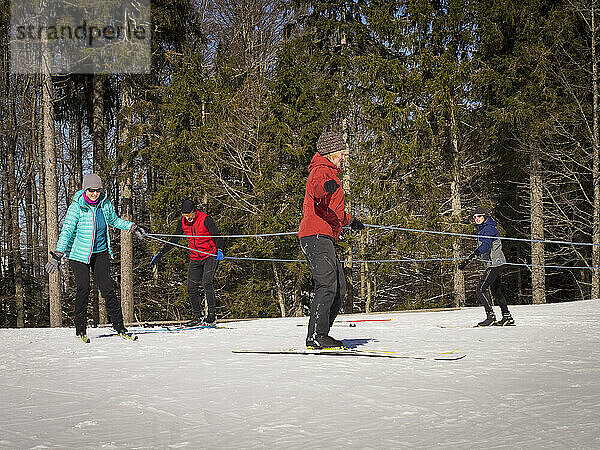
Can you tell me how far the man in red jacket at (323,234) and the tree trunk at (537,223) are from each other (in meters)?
14.6

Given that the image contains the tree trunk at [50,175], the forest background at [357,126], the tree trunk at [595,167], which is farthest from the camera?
the forest background at [357,126]

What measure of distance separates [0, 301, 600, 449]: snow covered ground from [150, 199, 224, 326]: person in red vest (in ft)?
8.15

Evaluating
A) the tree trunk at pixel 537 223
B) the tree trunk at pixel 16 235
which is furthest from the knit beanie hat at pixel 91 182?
the tree trunk at pixel 16 235

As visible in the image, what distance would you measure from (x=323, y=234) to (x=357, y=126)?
15285 millimetres

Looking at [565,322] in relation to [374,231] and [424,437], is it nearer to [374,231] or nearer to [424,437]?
[424,437]

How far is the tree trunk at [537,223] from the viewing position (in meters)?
19.1

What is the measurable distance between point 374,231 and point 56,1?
11.1 metres

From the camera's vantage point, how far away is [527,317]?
34.6 feet

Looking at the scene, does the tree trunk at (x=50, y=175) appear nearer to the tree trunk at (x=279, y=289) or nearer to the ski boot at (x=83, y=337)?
the tree trunk at (x=279, y=289)

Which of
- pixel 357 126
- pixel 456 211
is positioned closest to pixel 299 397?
pixel 456 211

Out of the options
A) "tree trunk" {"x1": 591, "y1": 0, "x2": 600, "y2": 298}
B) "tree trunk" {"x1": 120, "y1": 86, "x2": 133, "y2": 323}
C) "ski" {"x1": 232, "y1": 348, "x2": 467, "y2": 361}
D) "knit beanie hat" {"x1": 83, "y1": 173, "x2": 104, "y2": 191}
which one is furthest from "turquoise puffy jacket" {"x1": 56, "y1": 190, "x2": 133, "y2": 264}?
"tree trunk" {"x1": 591, "y1": 0, "x2": 600, "y2": 298}

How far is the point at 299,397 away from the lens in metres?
3.92

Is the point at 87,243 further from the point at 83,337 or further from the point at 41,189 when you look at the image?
the point at 41,189

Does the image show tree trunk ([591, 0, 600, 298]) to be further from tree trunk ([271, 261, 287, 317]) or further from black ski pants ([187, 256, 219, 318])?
black ski pants ([187, 256, 219, 318])
